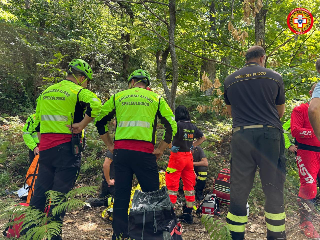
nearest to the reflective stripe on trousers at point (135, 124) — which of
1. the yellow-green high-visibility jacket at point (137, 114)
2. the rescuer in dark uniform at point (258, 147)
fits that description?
the yellow-green high-visibility jacket at point (137, 114)

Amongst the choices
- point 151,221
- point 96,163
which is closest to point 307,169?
point 151,221

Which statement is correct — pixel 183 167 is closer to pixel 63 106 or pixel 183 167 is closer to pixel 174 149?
pixel 174 149

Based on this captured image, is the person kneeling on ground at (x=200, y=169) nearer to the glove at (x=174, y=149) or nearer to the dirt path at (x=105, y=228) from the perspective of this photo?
the dirt path at (x=105, y=228)

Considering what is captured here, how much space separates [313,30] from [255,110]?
21.8ft

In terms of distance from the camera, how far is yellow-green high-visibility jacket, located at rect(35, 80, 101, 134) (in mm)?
3570

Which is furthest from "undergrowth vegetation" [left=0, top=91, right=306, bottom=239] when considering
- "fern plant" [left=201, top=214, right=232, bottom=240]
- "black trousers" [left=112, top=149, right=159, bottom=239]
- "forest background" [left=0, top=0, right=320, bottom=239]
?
"fern plant" [left=201, top=214, right=232, bottom=240]

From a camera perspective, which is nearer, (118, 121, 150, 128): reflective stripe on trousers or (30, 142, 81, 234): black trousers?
(30, 142, 81, 234): black trousers

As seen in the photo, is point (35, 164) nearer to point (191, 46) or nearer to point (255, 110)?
point (255, 110)

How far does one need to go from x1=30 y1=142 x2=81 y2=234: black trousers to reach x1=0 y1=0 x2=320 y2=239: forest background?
10.4 feet

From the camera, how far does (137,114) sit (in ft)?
11.9

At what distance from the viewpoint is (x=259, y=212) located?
5410 mm

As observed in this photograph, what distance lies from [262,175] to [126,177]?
190 cm

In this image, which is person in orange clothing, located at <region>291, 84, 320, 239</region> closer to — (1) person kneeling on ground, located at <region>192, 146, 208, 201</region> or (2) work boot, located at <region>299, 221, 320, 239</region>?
(2) work boot, located at <region>299, 221, 320, 239</region>

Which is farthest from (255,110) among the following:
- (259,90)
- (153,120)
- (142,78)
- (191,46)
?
(191,46)
